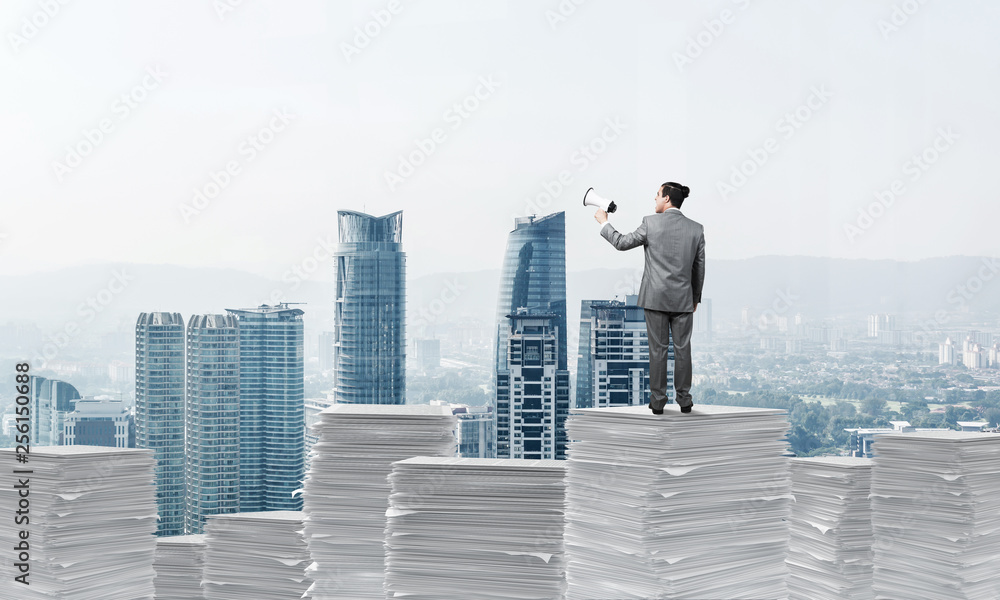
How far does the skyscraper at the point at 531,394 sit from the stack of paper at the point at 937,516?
81.6ft

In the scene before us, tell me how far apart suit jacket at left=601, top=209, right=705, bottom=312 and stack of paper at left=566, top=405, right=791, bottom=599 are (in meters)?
0.56

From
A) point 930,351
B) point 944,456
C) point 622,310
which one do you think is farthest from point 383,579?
point 622,310

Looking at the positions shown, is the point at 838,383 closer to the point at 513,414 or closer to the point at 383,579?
the point at 513,414

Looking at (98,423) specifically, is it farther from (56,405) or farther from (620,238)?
(620,238)

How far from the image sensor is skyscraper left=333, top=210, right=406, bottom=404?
36875mm

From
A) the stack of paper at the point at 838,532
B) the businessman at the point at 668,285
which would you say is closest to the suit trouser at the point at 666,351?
the businessman at the point at 668,285

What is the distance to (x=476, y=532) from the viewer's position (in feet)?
13.9

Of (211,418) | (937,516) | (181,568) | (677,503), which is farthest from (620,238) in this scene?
(211,418)

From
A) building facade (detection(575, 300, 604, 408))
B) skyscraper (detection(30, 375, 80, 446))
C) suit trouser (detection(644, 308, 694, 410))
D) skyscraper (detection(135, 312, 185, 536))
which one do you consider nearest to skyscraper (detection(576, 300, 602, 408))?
building facade (detection(575, 300, 604, 408))

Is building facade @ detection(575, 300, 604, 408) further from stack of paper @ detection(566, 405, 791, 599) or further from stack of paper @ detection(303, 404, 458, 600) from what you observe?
stack of paper @ detection(566, 405, 791, 599)

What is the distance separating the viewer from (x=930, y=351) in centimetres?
2173

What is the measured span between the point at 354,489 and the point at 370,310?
33.8 m

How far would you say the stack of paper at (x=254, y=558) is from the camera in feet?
17.2

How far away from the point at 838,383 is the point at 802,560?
675 inches
